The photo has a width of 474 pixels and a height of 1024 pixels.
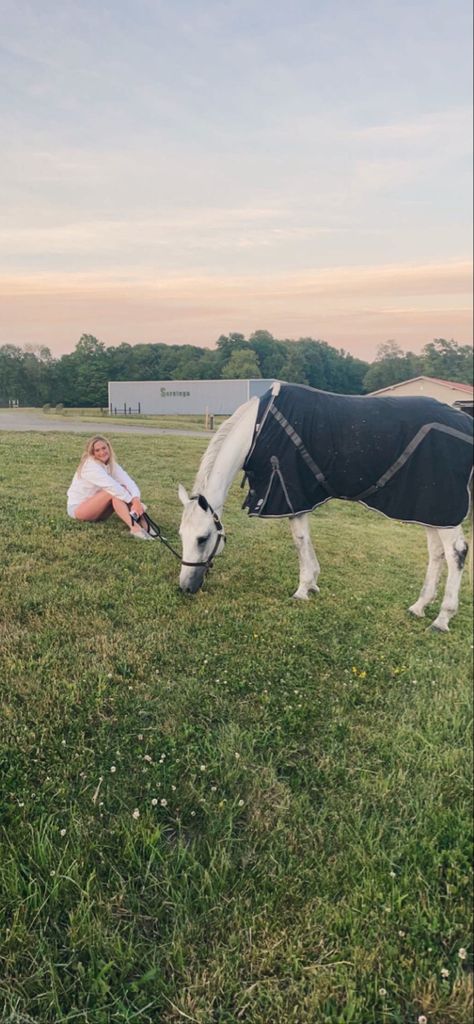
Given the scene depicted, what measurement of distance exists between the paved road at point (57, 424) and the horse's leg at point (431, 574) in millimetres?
1187

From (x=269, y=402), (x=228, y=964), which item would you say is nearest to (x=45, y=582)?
(x=269, y=402)

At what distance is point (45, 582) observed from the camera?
5.41 ft

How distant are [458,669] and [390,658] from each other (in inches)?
12.9

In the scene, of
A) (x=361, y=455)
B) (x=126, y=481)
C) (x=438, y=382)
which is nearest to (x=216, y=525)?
(x=126, y=481)

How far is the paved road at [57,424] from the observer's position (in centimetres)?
174

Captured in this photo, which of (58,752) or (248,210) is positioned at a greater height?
(248,210)

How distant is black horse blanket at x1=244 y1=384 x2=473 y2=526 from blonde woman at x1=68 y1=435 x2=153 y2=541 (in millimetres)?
382

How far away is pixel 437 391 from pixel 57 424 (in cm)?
144

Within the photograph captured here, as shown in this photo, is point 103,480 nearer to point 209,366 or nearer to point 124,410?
point 124,410

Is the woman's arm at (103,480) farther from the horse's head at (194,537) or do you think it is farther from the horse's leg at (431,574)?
the horse's leg at (431,574)

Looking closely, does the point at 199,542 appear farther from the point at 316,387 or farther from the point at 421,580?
the point at 421,580

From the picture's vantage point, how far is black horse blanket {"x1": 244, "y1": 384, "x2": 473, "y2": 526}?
187 cm

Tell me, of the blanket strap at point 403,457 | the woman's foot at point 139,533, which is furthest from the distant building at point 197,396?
the blanket strap at point 403,457

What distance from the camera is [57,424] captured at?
1.77 m
